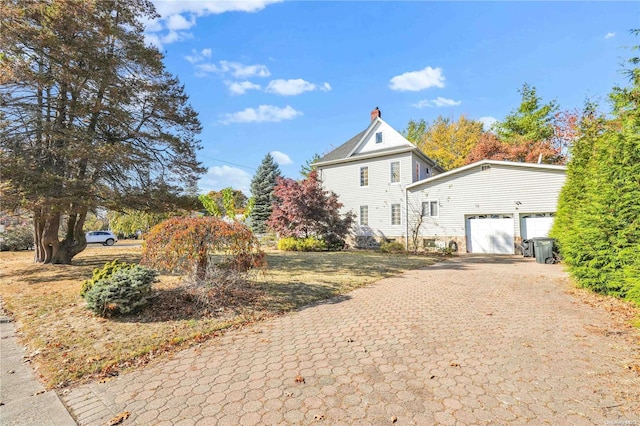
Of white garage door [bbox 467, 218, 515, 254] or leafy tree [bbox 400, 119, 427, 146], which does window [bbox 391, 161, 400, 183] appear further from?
leafy tree [bbox 400, 119, 427, 146]

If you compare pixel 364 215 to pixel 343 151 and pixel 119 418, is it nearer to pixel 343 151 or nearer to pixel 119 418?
pixel 343 151

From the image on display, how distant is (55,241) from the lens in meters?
11.7

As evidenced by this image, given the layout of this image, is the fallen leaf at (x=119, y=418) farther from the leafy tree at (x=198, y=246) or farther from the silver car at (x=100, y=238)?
the silver car at (x=100, y=238)

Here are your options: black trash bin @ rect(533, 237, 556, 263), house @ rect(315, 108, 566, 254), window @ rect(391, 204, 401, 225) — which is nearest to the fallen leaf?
black trash bin @ rect(533, 237, 556, 263)

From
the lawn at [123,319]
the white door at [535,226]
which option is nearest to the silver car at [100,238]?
the lawn at [123,319]

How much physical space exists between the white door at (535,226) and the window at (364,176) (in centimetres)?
977

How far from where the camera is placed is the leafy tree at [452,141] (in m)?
28.8

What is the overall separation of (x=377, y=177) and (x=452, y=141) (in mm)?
13858

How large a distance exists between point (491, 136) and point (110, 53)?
28357 mm

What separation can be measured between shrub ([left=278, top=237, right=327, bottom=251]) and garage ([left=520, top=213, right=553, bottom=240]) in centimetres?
1154

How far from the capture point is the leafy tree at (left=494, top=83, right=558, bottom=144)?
80.6 feet

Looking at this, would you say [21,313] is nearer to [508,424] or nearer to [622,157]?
[508,424]

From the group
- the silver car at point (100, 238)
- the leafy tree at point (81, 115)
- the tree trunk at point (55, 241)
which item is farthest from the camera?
the silver car at point (100, 238)

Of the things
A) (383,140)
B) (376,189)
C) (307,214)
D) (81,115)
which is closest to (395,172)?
(376,189)
